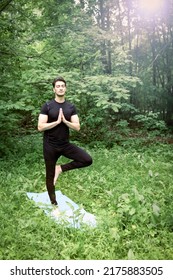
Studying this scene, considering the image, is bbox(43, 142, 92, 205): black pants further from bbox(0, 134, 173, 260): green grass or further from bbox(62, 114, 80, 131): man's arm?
bbox(0, 134, 173, 260): green grass

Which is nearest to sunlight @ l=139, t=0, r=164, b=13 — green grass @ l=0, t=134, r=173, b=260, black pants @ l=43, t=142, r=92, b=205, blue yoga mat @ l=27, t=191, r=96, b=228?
green grass @ l=0, t=134, r=173, b=260

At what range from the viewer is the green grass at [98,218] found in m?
4.14

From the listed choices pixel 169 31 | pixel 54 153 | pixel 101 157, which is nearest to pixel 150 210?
pixel 54 153

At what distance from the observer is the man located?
4.76 m

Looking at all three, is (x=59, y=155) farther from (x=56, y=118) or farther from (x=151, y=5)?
(x=151, y=5)

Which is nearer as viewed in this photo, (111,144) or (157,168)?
(157,168)

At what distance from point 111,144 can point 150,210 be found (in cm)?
795

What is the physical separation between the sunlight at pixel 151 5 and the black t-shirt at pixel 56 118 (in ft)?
46.7

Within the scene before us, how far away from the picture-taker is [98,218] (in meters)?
4.90

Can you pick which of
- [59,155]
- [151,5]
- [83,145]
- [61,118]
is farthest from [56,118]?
[151,5]

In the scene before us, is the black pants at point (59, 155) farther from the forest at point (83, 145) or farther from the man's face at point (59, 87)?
the man's face at point (59, 87)

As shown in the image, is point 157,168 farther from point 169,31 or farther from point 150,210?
point 169,31

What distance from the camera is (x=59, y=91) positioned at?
15.5ft

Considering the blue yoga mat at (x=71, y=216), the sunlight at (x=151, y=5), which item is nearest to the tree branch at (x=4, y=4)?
the blue yoga mat at (x=71, y=216)
